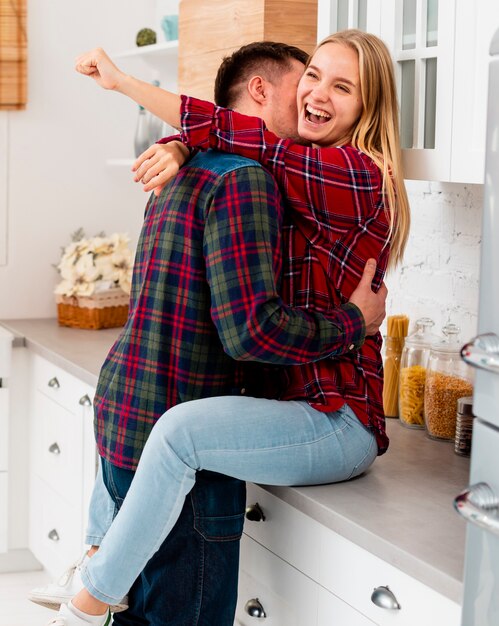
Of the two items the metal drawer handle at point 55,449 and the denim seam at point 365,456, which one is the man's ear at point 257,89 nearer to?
the denim seam at point 365,456

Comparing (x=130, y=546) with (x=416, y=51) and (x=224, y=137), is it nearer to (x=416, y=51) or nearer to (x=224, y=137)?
(x=224, y=137)

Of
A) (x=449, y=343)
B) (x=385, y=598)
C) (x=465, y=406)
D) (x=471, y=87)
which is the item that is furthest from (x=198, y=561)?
(x=471, y=87)

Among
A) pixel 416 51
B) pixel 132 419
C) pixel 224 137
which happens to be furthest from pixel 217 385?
pixel 416 51

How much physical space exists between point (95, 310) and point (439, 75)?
203 centimetres

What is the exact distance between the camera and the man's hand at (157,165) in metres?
1.78

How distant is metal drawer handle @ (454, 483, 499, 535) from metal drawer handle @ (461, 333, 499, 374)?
0.52 ft

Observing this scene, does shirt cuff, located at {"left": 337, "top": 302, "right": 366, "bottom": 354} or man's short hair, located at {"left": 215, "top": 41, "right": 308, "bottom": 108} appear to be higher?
→ man's short hair, located at {"left": 215, "top": 41, "right": 308, "bottom": 108}

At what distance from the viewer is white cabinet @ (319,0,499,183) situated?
1.77 m

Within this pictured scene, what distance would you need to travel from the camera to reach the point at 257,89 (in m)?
1.98

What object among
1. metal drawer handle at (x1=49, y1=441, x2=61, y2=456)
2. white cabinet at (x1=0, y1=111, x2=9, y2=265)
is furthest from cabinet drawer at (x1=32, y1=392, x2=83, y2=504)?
white cabinet at (x1=0, y1=111, x2=9, y2=265)

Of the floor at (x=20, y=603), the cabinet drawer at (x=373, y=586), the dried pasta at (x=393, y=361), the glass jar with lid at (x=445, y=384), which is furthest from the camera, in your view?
the floor at (x=20, y=603)

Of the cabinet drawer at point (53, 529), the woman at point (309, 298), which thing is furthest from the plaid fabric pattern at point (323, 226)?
the cabinet drawer at point (53, 529)

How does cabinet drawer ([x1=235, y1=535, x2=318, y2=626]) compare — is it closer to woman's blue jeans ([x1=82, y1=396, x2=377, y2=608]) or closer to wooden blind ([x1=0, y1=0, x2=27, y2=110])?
woman's blue jeans ([x1=82, y1=396, x2=377, y2=608])

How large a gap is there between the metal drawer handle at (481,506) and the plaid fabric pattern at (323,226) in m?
0.55
